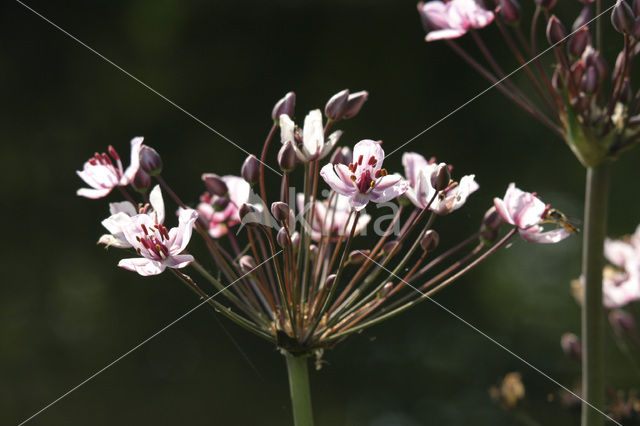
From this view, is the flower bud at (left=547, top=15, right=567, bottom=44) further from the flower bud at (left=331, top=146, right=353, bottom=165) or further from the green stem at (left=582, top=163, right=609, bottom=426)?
the flower bud at (left=331, top=146, right=353, bottom=165)

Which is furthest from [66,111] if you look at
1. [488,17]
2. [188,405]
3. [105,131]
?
[488,17]

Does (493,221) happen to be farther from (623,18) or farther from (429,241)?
(623,18)

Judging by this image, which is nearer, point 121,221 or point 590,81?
point 121,221

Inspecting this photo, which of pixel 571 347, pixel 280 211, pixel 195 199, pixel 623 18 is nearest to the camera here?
pixel 280 211

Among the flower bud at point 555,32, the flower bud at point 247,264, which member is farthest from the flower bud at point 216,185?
the flower bud at point 555,32

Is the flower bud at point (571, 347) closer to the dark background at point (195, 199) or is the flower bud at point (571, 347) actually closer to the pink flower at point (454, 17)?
the pink flower at point (454, 17)

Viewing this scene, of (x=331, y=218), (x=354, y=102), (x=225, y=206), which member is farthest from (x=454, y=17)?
(x=225, y=206)

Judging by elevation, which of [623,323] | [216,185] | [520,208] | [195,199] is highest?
[216,185]
